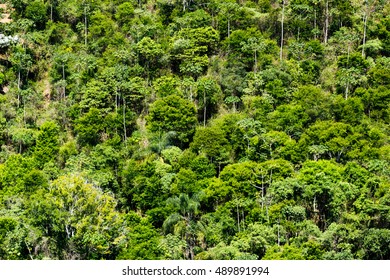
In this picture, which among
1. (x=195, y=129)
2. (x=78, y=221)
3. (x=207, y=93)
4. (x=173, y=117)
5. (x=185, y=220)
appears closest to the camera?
(x=78, y=221)

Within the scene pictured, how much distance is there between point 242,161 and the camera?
56.2m

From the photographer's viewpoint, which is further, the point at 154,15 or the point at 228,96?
the point at 154,15

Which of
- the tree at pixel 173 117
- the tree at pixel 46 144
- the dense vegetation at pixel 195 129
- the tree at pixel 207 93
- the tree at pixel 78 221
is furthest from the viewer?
the tree at pixel 207 93

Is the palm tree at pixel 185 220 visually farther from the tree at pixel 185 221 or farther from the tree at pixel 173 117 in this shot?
the tree at pixel 173 117

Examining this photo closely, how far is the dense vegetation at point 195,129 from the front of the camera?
4741 centimetres

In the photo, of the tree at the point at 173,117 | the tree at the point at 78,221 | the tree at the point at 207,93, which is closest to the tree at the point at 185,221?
the tree at the point at 78,221

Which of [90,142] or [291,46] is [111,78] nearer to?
[90,142]

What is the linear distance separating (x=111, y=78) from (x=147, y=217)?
18.8 metres

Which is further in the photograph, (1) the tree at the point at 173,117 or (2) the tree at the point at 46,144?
(1) the tree at the point at 173,117

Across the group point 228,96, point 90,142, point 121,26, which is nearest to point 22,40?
point 121,26

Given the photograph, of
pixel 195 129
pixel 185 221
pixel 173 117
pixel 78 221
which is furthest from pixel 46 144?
pixel 185 221

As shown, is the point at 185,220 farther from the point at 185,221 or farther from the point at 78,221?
the point at 78,221

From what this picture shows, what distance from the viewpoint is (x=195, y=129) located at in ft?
199

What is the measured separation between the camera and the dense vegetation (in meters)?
47.4
